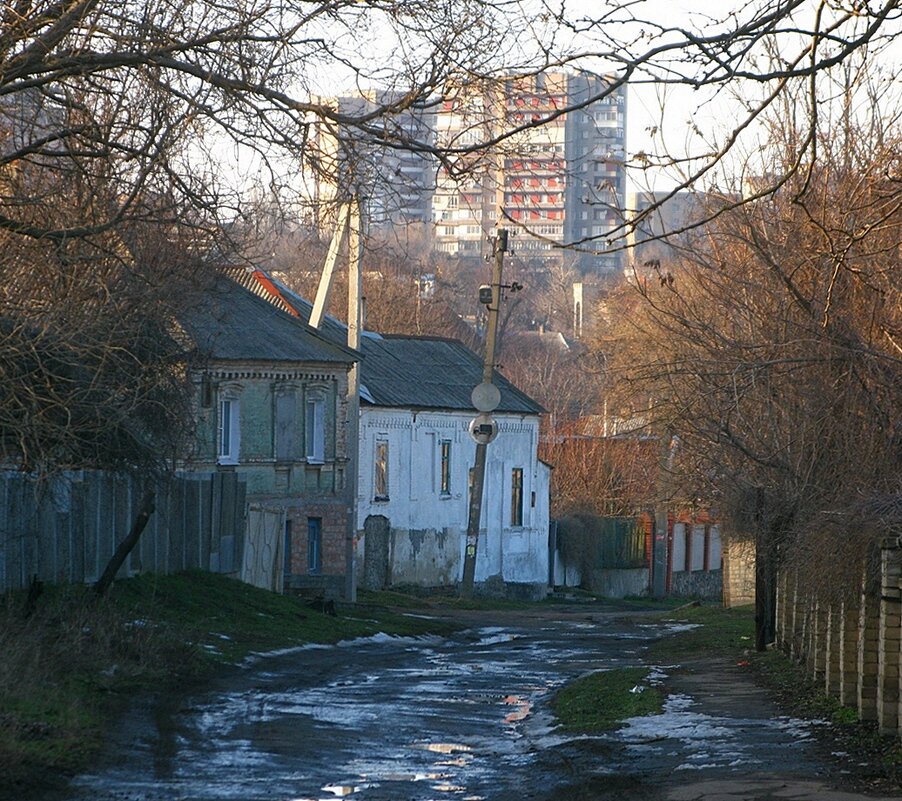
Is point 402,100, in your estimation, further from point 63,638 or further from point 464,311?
point 464,311

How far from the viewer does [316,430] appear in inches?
1374

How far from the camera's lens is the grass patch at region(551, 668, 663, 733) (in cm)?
1444

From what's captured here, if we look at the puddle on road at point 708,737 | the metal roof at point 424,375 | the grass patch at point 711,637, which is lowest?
the grass patch at point 711,637

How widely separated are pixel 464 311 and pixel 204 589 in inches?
2374

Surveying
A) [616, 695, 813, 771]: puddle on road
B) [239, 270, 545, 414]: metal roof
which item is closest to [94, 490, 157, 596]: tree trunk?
[616, 695, 813, 771]: puddle on road

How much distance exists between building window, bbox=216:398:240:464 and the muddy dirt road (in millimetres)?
13018

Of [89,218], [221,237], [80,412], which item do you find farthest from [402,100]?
[80,412]

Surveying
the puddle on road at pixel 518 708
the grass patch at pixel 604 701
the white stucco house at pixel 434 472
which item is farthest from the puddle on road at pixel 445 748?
the white stucco house at pixel 434 472

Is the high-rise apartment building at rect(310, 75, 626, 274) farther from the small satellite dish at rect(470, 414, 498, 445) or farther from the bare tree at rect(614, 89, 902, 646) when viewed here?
the small satellite dish at rect(470, 414, 498, 445)

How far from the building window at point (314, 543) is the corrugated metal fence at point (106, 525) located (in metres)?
6.95

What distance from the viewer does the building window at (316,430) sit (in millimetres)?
34594

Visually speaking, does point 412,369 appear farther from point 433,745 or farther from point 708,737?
point 708,737

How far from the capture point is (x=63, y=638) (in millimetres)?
16141

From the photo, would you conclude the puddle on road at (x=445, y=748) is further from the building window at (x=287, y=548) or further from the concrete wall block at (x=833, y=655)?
the building window at (x=287, y=548)
